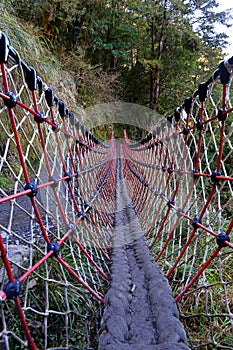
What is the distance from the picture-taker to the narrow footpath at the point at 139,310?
20.1 inches

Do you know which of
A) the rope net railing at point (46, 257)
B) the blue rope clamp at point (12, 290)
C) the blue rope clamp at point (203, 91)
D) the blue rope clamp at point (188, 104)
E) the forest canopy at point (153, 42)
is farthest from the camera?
the forest canopy at point (153, 42)

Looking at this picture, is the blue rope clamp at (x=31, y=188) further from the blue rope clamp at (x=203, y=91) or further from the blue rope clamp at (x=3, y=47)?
the blue rope clamp at (x=203, y=91)

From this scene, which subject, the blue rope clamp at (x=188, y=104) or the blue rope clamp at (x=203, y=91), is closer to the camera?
the blue rope clamp at (x=203, y=91)

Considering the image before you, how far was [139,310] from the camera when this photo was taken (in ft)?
2.00

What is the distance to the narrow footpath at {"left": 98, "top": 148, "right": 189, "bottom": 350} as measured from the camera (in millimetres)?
511

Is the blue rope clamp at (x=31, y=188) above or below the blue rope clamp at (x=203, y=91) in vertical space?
below

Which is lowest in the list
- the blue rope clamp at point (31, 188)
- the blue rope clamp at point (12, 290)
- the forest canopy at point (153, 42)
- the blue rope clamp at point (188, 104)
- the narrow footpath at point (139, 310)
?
the narrow footpath at point (139, 310)

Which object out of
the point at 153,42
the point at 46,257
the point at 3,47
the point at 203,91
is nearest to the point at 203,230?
the point at 203,91

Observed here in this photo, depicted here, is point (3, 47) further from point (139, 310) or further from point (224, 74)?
point (139, 310)

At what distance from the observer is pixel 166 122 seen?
1.13 metres

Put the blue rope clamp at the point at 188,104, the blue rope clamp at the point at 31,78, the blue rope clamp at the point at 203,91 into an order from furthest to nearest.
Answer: the blue rope clamp at the point at 188,104 → the blue rope clamp at the point at 203,91 → the blue rope clamp at the point at 31,78

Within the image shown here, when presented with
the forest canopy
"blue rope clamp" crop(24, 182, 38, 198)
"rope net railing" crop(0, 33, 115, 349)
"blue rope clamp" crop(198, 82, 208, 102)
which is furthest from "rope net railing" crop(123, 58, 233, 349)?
the forest canopy

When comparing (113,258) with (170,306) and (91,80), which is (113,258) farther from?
(91,80)

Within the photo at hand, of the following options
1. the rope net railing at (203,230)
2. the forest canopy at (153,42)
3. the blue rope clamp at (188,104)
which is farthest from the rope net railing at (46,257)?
the forest canopy at (153,42)
